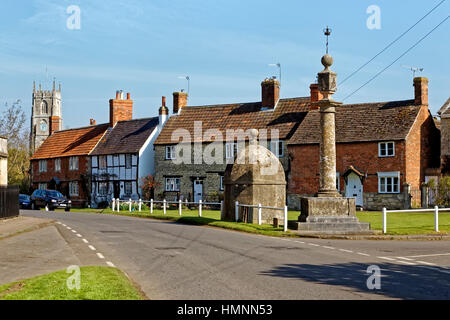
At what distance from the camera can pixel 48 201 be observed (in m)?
50.8

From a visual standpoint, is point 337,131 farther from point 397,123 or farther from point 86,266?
point 86,266

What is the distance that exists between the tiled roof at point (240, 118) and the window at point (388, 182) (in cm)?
902

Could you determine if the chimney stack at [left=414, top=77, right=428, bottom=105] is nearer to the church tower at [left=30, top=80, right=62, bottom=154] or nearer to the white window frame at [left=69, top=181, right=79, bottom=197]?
the white window frame at [left=69, top=181, right=79, bottom=197]

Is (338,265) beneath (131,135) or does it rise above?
beneath

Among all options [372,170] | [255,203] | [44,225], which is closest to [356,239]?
[255,203]

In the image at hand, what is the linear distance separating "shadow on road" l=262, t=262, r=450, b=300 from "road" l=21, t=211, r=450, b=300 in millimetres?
16

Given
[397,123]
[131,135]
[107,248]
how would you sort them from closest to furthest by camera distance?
[107,248], [397,123], [131,135]

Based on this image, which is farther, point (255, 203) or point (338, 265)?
point (255, 203)

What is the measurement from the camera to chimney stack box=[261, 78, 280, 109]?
177 ft

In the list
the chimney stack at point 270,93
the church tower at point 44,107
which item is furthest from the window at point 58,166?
the church tower at point 44,107

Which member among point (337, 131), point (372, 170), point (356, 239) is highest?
point (337, 131)

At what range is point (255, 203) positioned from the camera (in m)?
29.4

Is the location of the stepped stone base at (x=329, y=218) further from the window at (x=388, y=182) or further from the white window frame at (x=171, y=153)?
the white window frame at (x=171, y=153)
